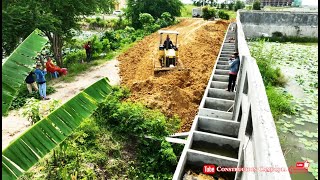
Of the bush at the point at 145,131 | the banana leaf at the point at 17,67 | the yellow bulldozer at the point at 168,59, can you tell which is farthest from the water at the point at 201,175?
the yellow bulldozer at the point at 168,59

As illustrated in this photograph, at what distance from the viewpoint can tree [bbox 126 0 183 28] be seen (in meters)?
32.6

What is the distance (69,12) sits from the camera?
48.6 ft

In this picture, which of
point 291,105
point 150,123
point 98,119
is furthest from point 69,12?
point 291,105

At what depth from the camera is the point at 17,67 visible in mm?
3742

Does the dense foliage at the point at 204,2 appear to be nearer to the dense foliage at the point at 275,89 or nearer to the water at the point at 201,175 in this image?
the dense foliage at the point at 275,89

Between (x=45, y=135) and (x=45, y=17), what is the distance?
10.6 metres

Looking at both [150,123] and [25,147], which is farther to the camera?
[150,123]

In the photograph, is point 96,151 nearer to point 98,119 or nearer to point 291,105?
point 98,119

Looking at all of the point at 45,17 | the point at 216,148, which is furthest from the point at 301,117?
the point at 45,17

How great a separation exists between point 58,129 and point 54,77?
10.6 metres

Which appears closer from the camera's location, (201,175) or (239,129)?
(201,175)

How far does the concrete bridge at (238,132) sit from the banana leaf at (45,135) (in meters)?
2.42

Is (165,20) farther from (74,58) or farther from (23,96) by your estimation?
(23,96)

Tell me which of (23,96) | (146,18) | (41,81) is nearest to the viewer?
(41,81)
